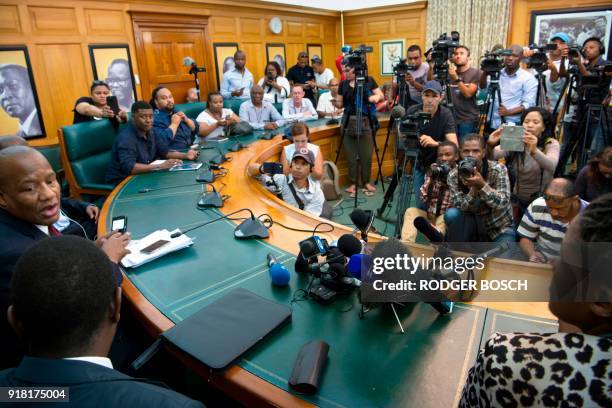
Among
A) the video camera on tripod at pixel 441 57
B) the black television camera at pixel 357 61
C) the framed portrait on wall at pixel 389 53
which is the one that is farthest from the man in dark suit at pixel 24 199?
the framed portrait on wall at pixel 389 53

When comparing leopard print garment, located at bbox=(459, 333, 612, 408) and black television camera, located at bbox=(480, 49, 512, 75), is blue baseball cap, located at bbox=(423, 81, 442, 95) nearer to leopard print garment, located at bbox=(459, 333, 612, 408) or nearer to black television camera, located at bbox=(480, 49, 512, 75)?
black television camera, located at bbox=(480, 49, 512, 75)

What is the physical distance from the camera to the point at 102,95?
12.0 feet

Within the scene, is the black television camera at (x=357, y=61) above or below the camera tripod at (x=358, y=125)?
above

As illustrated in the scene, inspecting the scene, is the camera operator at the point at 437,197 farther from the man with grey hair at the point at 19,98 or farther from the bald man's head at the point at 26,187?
the man with grey hair at the point at 19,98

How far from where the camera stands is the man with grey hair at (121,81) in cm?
528

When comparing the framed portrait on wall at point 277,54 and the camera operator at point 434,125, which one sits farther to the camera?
the framed portrait on wall at point 277,54

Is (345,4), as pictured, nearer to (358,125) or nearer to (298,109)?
(298,109)

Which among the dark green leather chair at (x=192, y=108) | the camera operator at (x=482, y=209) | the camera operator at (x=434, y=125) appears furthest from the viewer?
the dark green leather chair at (x=192, y=108)

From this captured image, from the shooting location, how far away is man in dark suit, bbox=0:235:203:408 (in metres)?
0.69

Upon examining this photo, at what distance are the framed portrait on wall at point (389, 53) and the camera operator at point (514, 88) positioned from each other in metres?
4.39

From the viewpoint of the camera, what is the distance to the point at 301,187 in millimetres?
2932

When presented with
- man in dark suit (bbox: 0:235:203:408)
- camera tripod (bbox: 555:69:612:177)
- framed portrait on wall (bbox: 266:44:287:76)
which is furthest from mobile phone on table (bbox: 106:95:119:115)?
framed portrait on wall (bbox: 266:44:287:76)

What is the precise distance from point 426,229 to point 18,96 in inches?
193

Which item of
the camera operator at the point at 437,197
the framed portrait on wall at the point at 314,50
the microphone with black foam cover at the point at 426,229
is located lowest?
the camera operator at the point at 437,197
